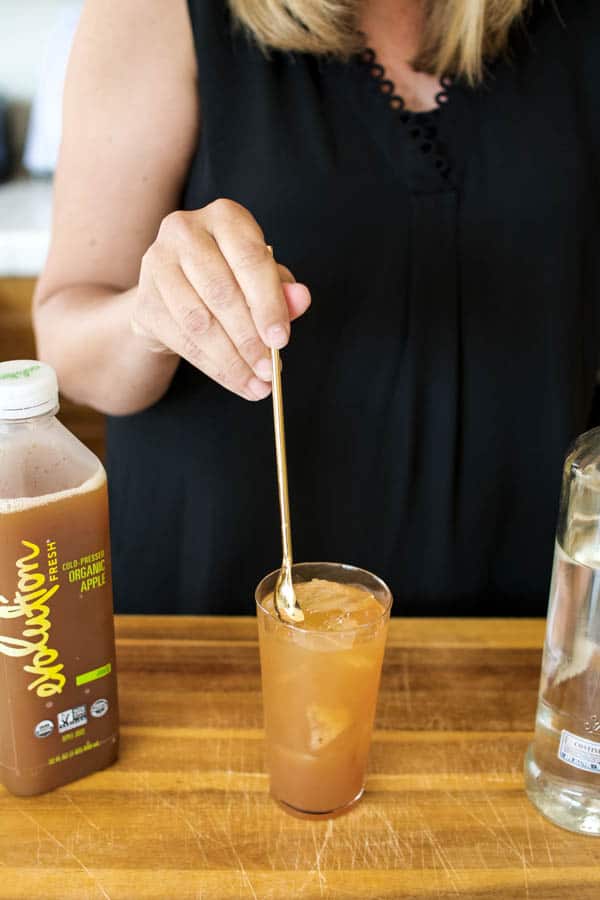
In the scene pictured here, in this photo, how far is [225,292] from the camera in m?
0.65

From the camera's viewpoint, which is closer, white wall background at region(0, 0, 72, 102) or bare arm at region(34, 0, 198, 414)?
bare arm at region(34, 0, 198, 414)

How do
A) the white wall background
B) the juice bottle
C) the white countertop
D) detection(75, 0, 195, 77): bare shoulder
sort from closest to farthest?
the juice bottle < detection(75, 0, 195, 77): bare shoulder < the white countertop < the white wall background

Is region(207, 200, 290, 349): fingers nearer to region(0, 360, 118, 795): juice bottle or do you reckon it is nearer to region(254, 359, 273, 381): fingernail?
region(254, 359, 273, 381): fingernail

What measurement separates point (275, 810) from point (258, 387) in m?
0.30

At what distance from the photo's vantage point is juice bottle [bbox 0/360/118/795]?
2.02ft

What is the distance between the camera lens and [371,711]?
2.26ft

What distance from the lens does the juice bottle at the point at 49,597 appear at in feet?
2.02

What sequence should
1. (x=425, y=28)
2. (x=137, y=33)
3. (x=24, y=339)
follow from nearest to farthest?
(x=137, y=33)
(x=425, y=28)
(x=24, y=339)

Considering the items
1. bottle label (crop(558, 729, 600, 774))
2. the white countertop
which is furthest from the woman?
the white countertop

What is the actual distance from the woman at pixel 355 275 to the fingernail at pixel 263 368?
242 mm

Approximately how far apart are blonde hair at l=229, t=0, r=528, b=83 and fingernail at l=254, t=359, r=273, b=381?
46 centimetres

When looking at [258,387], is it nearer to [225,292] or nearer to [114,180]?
[225,292]

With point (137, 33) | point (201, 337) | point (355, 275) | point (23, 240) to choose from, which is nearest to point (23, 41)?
point (23, 240)

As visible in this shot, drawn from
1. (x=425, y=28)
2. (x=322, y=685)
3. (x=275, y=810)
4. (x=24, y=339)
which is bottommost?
(x=24, y=339)
